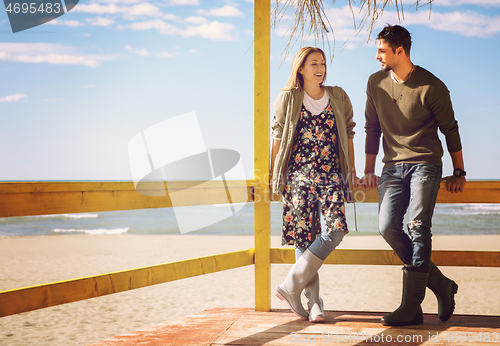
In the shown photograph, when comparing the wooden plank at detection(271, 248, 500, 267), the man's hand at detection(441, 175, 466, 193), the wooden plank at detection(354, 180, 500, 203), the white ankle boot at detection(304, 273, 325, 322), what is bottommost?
the white ankle boot at detection(304, 273, 325, 322)

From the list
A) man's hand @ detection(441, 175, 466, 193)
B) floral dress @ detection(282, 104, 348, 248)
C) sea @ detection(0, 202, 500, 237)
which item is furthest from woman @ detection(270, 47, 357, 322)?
sea @ detection(0, 202, 500, 237)

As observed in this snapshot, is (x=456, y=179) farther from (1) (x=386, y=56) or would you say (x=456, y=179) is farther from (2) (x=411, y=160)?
(1) (x=386, y=56)

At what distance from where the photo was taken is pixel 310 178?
211cm

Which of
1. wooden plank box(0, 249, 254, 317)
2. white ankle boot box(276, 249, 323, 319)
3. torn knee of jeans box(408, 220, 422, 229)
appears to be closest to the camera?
wooden plank box(0, 249, 254, 317)

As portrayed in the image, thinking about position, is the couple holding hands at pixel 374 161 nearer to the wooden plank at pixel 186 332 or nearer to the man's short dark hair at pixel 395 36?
the man's short dark hair at pixel 395 36

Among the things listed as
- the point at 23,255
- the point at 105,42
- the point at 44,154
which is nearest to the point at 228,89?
the point at 105,42

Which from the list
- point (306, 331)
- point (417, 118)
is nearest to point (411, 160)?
point (417, 118)

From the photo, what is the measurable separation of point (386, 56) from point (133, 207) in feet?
4.93

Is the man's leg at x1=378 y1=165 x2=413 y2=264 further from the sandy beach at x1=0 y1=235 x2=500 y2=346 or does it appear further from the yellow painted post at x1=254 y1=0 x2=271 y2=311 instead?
the sandy beach at x1=0 y1=235 x2=500 y2=346

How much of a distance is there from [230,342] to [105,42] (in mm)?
37421

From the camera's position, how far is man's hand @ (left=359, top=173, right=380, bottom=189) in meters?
2.18

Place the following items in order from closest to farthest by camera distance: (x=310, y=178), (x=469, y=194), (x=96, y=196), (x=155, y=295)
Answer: (x=96, y=196)
(x=310, y=178)
(x=469, y=194)
(x=155, y=295)

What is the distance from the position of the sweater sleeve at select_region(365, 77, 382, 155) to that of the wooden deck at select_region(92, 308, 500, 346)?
948 millimetres

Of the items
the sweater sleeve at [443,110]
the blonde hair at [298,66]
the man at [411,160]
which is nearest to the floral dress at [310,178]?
the blonde hair at [298,66]
